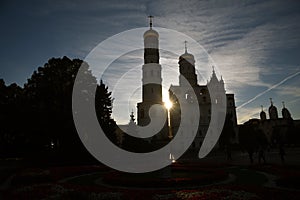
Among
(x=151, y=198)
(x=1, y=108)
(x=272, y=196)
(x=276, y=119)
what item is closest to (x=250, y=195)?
(x=272, y=196)

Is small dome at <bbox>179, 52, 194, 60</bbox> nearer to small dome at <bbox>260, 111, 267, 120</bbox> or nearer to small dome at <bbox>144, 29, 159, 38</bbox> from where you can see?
small dome at <bbox>144, 29, 159, 38</bbox>

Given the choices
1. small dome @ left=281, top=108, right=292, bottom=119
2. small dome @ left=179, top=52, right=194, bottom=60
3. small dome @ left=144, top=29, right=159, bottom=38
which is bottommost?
small dome @ left=281, top=108, right=292, bottom=119

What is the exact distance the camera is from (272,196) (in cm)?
946

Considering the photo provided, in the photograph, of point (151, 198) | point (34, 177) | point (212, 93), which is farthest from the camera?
point (212, 93)

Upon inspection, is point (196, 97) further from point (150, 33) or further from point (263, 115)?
point (263, 115)

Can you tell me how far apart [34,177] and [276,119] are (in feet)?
345

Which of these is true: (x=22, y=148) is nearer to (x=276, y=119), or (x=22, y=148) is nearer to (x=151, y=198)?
(x=151, y=198)

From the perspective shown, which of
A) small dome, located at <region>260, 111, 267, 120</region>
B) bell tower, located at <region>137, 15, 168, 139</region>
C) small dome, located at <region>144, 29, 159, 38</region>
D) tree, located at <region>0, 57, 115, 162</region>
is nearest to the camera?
tree, located at <region>0, 57, 115, 162</region>

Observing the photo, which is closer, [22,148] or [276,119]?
[22,148]


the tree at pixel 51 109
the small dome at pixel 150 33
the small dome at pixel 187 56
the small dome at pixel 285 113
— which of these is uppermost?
the small dome at pixel 150 33

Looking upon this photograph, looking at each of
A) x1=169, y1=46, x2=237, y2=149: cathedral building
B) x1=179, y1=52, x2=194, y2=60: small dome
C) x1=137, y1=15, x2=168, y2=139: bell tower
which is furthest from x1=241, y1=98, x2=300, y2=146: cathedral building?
x1=137, y1=15, x2=168, y2=139: bell tower

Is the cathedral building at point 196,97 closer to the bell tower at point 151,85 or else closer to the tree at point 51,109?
the bell tower at point 151,85

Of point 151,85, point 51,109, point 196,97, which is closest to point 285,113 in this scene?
point 196,97

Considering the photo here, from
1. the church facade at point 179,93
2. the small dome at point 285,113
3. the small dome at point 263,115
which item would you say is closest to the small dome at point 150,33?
the church facade at point 179,93
